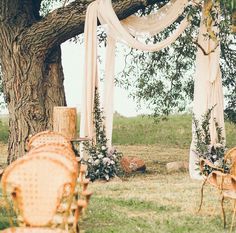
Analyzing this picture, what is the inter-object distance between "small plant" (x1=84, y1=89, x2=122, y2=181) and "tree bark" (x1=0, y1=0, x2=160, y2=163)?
61.3 inches

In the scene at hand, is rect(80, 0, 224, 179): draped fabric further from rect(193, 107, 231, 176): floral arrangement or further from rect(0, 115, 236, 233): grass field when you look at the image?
rect(0, 115, 236, 233): grass field

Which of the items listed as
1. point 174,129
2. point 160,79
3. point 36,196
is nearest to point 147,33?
point 160,79

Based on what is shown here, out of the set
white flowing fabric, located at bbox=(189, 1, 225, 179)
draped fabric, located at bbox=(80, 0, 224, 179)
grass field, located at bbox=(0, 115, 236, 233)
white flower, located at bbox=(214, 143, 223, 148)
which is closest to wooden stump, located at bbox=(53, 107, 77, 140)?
draped fabric, located at bbox=(80, 0, 224, 179)

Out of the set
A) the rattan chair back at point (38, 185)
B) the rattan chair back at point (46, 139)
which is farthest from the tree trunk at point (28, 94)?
the rattan chair back at point (38, 185)

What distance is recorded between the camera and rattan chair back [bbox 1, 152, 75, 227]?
4.98 meters

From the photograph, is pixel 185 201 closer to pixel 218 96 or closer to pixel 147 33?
pixel 218 96

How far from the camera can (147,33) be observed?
12297mm

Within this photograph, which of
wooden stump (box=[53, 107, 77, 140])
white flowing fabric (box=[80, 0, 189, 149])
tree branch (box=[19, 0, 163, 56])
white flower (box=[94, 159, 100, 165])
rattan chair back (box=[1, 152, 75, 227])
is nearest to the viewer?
rattan chair back (box=[1, 152, 75, 227])

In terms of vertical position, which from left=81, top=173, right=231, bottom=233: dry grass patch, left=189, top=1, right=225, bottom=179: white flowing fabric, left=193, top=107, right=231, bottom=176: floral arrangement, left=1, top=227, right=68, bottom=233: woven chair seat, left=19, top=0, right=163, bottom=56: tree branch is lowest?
left=81, top=173, right=231, bottom=233: dry grass patch

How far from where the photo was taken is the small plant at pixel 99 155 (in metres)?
11.4

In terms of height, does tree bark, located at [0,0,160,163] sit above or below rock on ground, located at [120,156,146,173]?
above

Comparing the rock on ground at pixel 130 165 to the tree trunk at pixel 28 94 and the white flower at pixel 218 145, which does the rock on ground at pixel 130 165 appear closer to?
the tree trunk at pixel 28 94

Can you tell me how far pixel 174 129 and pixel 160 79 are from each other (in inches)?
279

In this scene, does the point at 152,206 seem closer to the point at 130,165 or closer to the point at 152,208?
the point at 152,208
